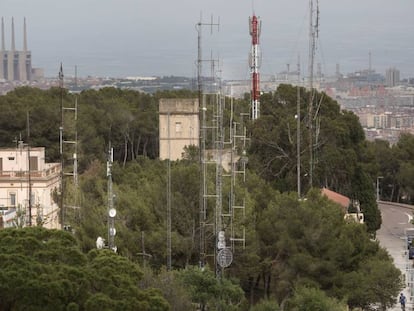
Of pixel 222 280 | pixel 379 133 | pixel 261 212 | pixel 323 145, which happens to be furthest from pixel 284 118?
pixel 379 133

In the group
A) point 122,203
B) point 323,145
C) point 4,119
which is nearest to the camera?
point 122,203

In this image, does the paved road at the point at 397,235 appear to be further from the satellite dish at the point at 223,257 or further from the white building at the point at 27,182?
the white building at the point at 27,182

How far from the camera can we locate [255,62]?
38.8m

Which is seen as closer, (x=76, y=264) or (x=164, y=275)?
(x=76, y=264)

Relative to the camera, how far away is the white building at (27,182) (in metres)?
27.0

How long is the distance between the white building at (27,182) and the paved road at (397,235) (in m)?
7.41

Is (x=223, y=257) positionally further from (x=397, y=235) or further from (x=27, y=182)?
(x=397, y=235)

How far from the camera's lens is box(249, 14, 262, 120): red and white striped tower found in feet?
123

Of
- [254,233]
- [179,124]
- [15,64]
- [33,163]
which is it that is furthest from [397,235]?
[15,64]

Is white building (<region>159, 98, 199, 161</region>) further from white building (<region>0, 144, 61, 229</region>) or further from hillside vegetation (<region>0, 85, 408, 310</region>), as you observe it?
white building (<region>0, 144, 61, 229</region>)

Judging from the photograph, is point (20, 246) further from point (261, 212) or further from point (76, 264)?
point (261, 212)

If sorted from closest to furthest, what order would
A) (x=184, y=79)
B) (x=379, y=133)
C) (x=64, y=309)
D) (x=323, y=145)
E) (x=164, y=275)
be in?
(x=64, y=309) → (x=164, y=275) → (x=323, y=145) → (x=184, y=79) → (x=379, y=133)

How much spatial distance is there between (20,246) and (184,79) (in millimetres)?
37740

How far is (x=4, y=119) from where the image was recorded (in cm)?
3769
